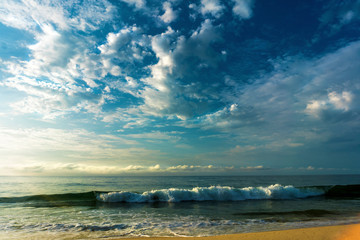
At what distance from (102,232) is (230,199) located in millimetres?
16690

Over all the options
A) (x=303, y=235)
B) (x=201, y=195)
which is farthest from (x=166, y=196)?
(x=303, y=235)

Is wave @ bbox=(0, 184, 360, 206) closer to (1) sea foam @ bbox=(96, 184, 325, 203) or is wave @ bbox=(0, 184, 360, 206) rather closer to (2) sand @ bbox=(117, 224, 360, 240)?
(1) sea foam @ bbox=(96, 184, 325, 203)

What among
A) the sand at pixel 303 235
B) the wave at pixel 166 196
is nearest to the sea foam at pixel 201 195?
the wave at pixel 166 196

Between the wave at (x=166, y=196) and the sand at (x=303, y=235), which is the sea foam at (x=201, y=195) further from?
the sand at (x=303, y=235)

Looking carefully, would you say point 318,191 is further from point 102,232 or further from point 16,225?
point 16,225

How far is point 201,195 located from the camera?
22359 millimetres

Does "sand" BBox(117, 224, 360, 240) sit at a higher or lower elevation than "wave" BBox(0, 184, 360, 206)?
higher

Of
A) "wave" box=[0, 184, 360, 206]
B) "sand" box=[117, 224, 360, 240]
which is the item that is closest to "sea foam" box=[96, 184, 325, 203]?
"wave" box=[0, 184, 360, 206]

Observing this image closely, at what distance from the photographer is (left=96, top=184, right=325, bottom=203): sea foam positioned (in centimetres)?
2108

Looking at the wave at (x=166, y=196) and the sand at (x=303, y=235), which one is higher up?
the sand at (x=303, y=235)

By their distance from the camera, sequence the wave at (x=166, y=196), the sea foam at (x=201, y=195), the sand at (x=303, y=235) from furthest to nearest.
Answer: the sea foam at (x=201, y=195)
the wave at (x=166, y=196)
the sand at (x=303, y=235)

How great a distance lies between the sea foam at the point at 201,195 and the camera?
A: 2108cm

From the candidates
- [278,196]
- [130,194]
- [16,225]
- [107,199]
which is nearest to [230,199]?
[278,196]

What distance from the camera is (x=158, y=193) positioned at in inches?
857
